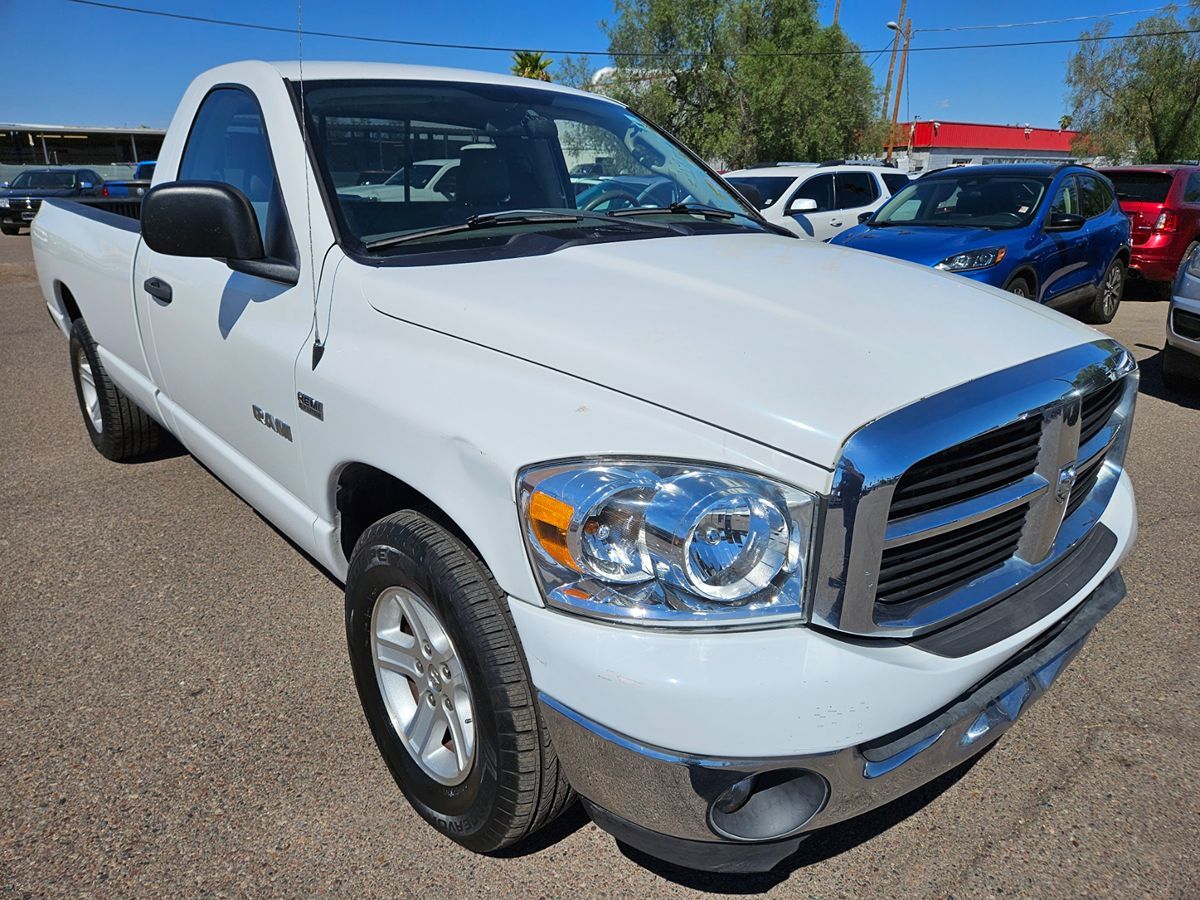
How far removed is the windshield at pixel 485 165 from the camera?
2529 millimetres

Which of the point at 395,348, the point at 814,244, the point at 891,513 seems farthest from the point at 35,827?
the point at 814,244

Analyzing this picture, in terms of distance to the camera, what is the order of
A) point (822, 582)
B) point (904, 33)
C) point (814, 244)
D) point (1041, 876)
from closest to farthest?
point (822, 582)
point (1041, 876)
point (814, 244)
point (904, 33)

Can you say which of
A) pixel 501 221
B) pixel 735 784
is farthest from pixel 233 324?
pixel 735 784

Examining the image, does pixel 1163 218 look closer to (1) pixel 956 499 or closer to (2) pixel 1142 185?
(2) pixel 1142 185

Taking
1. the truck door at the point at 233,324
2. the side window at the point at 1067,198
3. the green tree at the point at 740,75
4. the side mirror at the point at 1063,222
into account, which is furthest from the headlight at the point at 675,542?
the green tree at the point at 740,75

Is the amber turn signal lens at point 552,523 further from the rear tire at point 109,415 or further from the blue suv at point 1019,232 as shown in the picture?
the blue suv at point 1019,232

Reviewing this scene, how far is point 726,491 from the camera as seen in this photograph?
5.16ft

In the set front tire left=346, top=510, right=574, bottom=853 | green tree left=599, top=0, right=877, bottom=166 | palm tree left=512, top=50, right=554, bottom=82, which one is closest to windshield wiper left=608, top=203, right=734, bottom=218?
front tire left=346, top=510, right=574, bottom=853

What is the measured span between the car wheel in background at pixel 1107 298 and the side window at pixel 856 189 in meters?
3.66

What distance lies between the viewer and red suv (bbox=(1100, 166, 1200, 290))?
10.7 metres

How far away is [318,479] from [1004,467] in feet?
5.58

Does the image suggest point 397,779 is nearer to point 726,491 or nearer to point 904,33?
point 726,491

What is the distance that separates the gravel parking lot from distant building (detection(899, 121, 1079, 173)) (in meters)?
50.3

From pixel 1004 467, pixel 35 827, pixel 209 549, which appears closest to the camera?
pixel 1004 467
